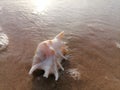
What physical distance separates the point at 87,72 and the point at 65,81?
9.8 inches

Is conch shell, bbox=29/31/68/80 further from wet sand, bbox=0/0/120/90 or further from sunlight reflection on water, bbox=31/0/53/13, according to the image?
sunlight reflection on water, bbox=31/0/53/13

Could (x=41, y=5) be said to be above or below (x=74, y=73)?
above

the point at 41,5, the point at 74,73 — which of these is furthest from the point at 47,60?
the point at 41,5

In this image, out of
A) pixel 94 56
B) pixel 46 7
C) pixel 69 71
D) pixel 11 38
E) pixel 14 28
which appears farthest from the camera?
pixel 46 7

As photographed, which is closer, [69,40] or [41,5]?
[69,40]

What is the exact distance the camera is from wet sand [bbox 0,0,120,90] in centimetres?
209

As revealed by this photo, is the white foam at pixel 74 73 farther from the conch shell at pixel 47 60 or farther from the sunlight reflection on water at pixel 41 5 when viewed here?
the sunlight reflection on water at pixel 41 5

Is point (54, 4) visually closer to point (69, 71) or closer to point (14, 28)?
point (14, 28)

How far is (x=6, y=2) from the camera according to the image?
338 centimetres

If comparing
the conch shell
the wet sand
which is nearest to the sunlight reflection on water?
the wet sand

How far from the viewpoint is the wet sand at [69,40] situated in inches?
82.4

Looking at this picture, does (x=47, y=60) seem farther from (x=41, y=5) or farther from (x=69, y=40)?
(x=41, y=5)

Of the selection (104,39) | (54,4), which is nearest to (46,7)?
(54,4)

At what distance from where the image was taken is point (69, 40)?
2615mm
